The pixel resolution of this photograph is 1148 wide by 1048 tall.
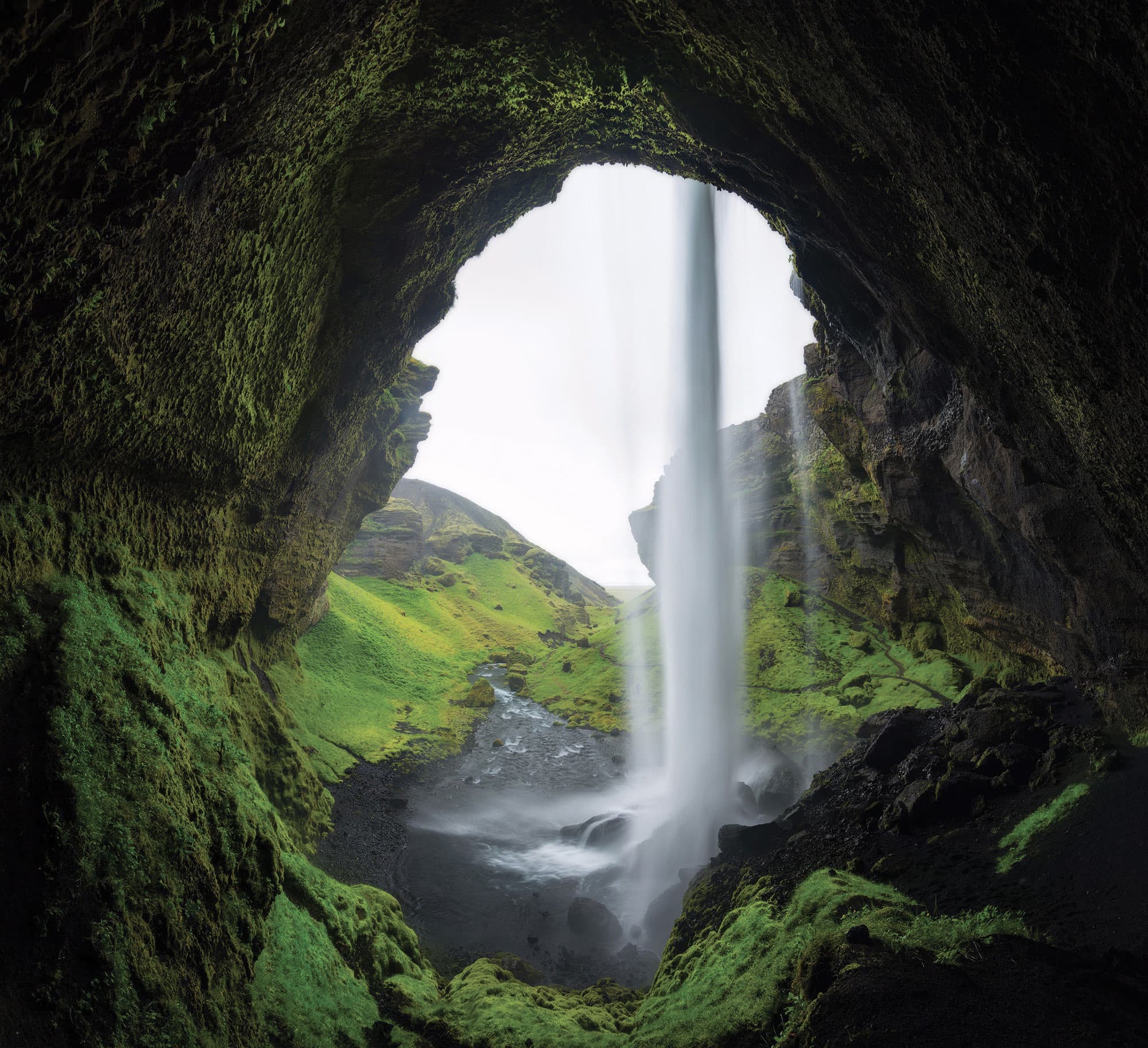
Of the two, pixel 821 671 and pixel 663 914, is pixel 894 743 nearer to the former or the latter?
pixel 663 914

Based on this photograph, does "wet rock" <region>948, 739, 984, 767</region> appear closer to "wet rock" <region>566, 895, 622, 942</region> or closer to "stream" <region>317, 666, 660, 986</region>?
"stream" <region>317, 666, 660, 986</region>

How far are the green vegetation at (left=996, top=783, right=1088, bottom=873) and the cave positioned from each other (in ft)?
0.78

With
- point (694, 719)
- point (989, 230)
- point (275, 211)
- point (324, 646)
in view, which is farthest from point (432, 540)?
point (989, 230)

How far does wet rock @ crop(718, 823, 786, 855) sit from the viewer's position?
13.0 meters

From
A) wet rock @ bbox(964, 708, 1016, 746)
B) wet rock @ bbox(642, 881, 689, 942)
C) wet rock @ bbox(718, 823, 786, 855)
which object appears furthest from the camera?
wet rock @ bbox(642, 881, 689, 942)

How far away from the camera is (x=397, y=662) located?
35281 mm

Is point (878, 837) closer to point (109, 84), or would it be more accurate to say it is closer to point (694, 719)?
point (109, 84)

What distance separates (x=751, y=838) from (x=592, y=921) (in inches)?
248

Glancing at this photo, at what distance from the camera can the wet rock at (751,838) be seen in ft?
42.7

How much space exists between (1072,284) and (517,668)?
142 feet

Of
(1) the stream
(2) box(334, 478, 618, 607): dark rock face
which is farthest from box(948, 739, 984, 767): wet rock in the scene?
(2) box(334, 478, 618, 607): dark rock face

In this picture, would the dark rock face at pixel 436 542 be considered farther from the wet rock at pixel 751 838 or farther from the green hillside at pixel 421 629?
the wet rock at pixel 751 838

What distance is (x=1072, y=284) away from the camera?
547 cm

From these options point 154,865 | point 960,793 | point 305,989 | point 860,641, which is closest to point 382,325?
point 154,865
